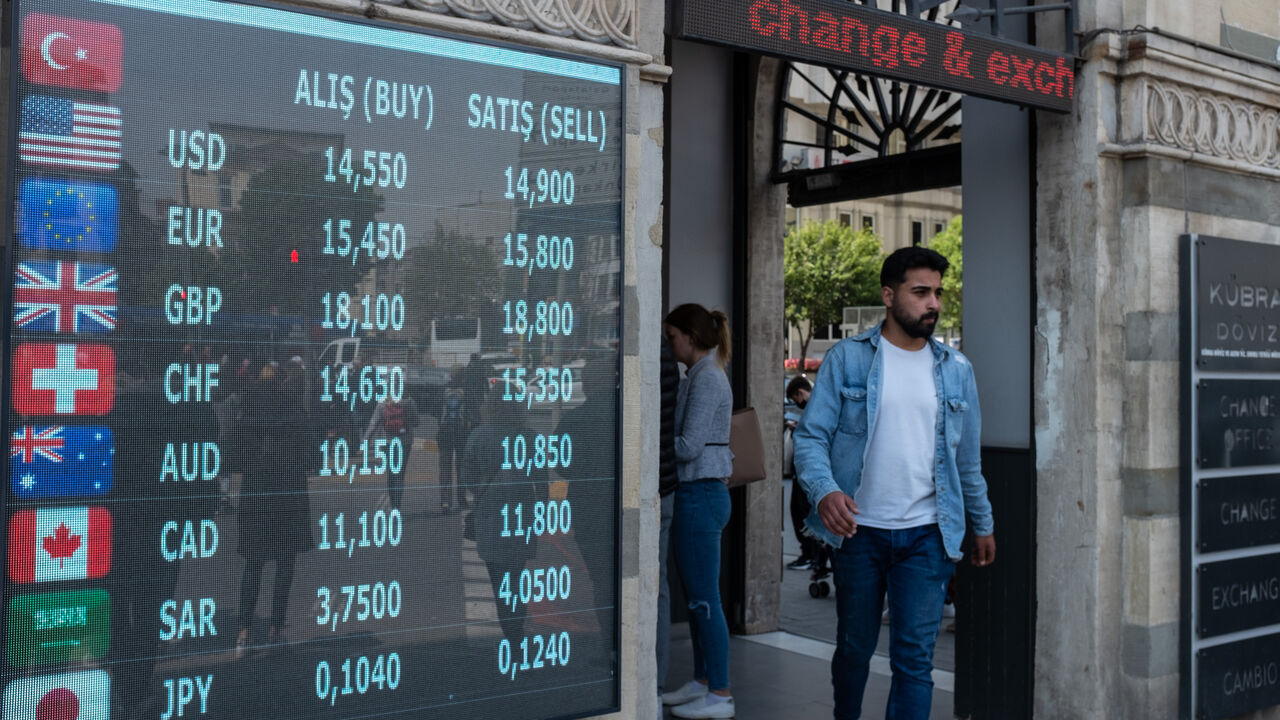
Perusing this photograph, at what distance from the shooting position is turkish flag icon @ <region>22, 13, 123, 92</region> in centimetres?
275

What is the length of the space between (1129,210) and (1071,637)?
1.91 meters

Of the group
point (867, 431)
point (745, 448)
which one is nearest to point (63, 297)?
point (867, 431)

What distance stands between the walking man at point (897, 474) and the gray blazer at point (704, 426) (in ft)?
3.26

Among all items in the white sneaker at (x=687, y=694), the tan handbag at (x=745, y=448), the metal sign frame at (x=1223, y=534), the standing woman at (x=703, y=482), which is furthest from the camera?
the tan handbag at (x=745, y=448)

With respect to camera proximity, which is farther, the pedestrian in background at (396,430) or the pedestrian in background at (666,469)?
the pedestrian in background at (666,469)

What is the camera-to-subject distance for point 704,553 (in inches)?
217

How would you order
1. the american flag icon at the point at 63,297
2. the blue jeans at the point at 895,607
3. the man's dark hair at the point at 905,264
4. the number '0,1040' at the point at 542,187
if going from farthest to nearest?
1. the man's dark hair at the point at 905,264
2. the blue jeans at the point at 895,607
3. the number '0,1040' at the point at 542,187
4. the american flag icon at the point at 63,297

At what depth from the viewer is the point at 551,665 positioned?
3.60 meters

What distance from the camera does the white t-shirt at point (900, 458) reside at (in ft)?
14.2

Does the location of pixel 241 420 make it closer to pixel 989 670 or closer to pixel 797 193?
pixel 989 670

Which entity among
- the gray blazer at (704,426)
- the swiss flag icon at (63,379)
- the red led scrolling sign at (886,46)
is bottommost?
the gray blazer at (704,426)

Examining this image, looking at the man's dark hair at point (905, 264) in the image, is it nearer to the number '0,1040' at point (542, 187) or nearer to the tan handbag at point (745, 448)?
the number '0,1040' at point (542, 187)

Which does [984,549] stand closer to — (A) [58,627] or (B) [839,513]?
(B) [839,513]

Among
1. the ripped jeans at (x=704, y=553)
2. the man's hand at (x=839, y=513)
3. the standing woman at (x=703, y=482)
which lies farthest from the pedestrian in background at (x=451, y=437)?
the ripped jeans at (x=704, y=553)
